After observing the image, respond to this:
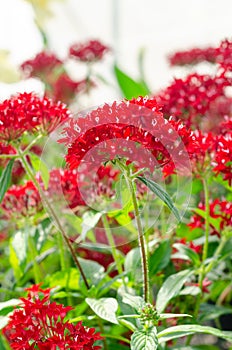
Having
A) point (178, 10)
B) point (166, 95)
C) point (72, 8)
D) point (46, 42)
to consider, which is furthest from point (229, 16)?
point (166, 95)

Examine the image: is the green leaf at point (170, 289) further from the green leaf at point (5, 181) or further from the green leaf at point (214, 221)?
the green leaf at point (5, 181)

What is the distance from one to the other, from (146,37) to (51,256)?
228 cm

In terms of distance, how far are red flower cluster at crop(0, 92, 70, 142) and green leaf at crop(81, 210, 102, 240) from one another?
0.13 metres

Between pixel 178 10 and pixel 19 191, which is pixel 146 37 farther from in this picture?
pixel 19 191

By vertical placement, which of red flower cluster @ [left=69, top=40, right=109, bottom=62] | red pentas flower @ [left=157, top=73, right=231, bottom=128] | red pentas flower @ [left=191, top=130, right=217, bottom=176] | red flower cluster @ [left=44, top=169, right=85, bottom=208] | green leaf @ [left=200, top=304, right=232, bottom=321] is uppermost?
red flower cluster @ [left=69, top=40, right=109, bottom=62]

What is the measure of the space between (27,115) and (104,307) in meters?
0.25

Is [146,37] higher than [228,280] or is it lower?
higher

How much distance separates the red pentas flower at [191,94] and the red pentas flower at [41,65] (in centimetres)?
53

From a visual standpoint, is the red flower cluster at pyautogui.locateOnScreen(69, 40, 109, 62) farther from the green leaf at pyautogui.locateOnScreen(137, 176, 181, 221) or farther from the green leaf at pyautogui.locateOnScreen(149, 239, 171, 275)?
the green leaf at pyautogui.locateOnScreen(137, 176, 181, 221)

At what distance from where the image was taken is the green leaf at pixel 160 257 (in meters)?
0.95

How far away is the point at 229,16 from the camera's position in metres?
3.09

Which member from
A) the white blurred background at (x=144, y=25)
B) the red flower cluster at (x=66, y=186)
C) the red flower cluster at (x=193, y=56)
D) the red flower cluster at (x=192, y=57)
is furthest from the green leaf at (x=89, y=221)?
the white blurred background at (x=144, y=25)

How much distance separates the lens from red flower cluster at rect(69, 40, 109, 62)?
1.47m

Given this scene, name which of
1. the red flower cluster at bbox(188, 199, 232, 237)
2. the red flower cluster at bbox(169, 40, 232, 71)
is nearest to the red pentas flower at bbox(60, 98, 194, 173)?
the red flower cluster at bbox(188, 199, 232, 237)
